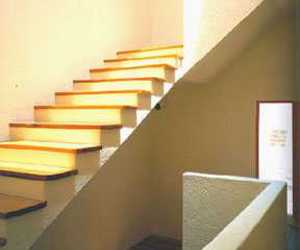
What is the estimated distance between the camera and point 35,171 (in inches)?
87.1

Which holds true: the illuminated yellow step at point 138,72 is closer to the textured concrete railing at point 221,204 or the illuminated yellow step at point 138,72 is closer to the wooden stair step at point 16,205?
the textured concrete railing at point 221,204

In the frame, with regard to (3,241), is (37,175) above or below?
above

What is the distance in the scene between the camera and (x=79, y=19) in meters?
4.03

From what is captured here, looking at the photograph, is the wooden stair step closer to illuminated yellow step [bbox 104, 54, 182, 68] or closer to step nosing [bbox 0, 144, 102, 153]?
step nosing [bbox 0, 144, 102, 153]

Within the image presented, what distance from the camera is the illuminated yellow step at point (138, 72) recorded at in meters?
3.30

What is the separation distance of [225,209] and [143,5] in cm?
388

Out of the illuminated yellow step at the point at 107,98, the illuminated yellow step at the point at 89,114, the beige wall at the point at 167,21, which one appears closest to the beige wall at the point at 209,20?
the illuminated yellow step at the point at 107,98

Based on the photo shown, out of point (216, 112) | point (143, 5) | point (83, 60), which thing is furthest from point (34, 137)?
point (143, 5)

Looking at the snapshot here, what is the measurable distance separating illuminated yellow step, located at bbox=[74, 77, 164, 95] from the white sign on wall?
1.37 meters

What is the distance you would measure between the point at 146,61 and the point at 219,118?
1505mm

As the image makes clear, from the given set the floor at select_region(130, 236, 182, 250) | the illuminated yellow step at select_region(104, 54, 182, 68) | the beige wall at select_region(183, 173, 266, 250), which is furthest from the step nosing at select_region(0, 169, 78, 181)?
the floor at select_region(130, 236, 182, 250)

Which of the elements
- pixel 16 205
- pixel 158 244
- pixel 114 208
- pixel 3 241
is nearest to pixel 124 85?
pixel 16 205

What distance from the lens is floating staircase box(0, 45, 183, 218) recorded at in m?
2.28

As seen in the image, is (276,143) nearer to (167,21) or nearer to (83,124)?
(83,124)
